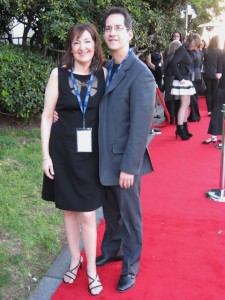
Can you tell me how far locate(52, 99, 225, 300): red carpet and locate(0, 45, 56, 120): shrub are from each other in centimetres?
215

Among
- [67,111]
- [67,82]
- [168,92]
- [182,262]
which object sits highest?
[67,82]

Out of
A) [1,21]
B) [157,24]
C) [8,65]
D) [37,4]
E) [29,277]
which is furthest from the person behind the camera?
[157,24]

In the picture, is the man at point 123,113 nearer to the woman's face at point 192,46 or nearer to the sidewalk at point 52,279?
the sidewalk at point 52,279

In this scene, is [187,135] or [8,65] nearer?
[8,65]

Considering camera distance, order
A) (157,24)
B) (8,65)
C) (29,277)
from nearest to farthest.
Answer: (29,277), (8,65), (157,24)

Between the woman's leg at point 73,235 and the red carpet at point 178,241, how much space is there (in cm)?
9

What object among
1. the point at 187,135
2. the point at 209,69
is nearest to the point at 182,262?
the point at 187,135

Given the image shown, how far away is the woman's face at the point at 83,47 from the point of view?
2482 millimetres

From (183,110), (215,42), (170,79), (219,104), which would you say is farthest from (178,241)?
(215,42)

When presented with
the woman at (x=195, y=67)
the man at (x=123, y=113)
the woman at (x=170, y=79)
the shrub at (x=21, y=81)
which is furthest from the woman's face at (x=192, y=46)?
the man at (x=123, y=113)

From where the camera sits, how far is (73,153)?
254 cm

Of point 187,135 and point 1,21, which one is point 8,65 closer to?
point 1,21

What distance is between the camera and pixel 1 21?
23.3ft

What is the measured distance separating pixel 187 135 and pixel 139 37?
2.09 meters
